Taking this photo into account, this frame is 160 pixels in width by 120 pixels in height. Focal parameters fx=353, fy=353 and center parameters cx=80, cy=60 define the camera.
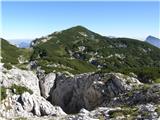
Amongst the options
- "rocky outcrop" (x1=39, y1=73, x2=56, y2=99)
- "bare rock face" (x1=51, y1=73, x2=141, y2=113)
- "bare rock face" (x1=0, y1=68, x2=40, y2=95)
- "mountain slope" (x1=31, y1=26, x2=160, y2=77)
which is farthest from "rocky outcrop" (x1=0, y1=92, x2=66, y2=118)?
"mountain slope" (x1=31, y1=26, x2=160, y2=77)

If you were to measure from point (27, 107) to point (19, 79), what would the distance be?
2118 cm

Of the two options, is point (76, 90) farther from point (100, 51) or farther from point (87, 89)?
point (100, 51)

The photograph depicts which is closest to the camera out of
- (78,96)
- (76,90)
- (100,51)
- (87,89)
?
(87,89)

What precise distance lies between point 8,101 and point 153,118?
27.9m

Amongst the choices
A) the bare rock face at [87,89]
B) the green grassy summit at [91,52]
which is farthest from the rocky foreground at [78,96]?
the green grassy summit at [91,52]

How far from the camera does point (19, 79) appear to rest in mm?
72500

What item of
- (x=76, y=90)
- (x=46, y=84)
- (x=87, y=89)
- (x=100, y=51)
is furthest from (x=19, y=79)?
(x=100, y=51)

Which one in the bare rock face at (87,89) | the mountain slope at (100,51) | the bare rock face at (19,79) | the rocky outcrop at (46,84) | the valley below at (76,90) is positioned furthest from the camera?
the mountain slope at (100,51)

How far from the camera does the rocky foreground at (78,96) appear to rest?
36281mm

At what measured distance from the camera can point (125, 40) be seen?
196 m

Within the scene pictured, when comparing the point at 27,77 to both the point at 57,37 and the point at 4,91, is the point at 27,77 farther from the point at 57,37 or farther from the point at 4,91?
the point at 57,37

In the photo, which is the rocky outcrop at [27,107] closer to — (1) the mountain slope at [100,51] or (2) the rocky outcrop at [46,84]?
(2) the rocky outcrop at [46,84]

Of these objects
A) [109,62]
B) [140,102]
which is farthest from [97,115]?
[109,62]

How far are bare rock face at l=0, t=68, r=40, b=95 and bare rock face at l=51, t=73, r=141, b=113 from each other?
555 cm
